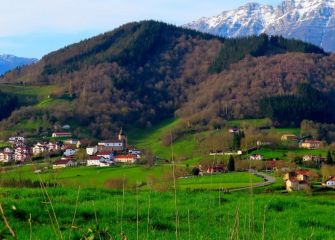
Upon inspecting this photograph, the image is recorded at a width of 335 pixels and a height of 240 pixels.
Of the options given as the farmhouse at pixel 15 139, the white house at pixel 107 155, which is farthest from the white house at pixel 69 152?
the farmhouse at pixel 15 139

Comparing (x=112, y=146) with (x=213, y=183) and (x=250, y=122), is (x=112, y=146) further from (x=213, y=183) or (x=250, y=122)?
(x=213, y=183)

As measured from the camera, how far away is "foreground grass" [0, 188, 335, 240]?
759 centimetres

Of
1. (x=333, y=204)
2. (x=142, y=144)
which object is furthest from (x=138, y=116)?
(x=333, y=204)

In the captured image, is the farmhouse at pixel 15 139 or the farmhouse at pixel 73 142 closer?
the farmhouse at pixel 15 139

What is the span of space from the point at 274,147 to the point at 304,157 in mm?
9449

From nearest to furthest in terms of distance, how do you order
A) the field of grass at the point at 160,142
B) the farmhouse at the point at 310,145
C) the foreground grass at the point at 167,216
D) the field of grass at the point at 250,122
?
the foreground grass at the point at 167,216, the farmhouse at the point at 310,145, the field of grass at the point at 160,142, the field of grass at the point at 250,122

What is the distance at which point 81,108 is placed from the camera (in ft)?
495

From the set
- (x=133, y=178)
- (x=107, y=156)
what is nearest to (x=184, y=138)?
(x=107, y=156)

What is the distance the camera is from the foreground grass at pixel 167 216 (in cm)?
759

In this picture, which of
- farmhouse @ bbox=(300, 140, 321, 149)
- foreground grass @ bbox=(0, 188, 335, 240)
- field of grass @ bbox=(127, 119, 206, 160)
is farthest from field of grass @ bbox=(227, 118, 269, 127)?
foreground grass @ bbox=(0, 188, 335, 240)

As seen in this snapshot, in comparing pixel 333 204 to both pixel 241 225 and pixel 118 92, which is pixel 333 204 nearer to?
pixel 241 225

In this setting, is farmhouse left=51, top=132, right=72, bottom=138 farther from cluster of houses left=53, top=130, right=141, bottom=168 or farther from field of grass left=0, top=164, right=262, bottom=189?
field of grass left=0, top=164, right=262, bottom=189

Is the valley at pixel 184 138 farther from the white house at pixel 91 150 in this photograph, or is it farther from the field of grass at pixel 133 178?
the white house at pixel 91 150

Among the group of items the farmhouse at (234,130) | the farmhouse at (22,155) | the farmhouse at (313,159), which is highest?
the farmhouse at (22,155)
